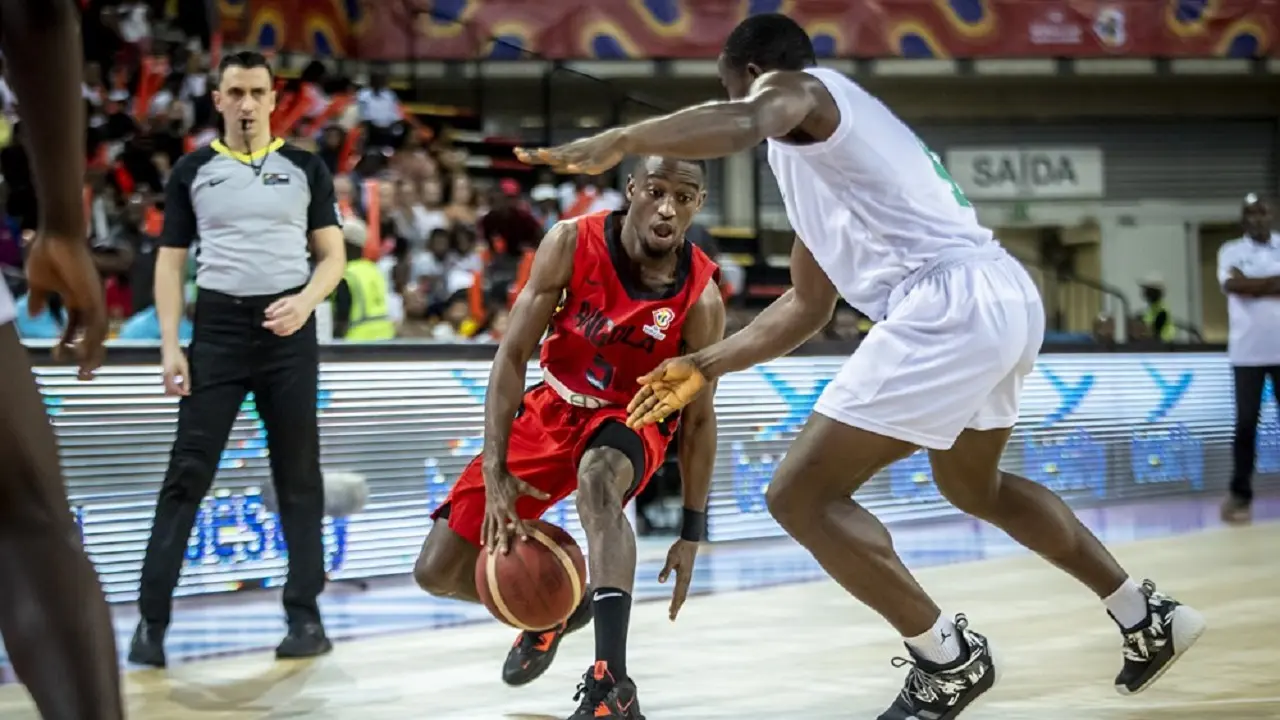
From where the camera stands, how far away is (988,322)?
4027 millimetres

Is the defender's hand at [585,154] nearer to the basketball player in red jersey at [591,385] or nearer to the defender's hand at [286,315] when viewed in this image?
the basketball player in red jersey at [591,385]

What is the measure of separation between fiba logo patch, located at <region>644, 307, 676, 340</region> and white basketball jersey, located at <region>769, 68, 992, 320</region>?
74cm

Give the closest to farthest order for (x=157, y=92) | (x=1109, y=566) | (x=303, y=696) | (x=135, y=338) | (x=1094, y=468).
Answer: (x=1109, y=566)
(x=303, y=696)
(x=135, y=338)
(x=1094, y=468)
(x=157, y=92)

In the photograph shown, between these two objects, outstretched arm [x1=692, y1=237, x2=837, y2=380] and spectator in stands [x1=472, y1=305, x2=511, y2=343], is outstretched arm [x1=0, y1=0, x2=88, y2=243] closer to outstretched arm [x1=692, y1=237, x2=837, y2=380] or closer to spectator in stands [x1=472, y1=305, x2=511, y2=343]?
outstretched arm [x1=692, y1=237, x2=837, y2=380]

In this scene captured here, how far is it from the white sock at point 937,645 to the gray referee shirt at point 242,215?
113 inches

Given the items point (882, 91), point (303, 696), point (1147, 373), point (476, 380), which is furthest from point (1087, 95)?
point (303, 696)

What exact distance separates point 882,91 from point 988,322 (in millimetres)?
18075

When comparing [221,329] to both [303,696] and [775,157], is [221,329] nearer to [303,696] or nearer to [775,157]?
[303,696]

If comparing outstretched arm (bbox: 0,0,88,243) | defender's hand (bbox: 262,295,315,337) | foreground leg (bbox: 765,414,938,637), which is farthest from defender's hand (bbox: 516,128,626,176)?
defender's hand (bbox: 262,295,315,337)

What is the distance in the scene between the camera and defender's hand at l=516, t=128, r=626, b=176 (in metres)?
3.01

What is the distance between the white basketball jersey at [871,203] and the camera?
13.0 feet

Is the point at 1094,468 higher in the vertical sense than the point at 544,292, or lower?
lower

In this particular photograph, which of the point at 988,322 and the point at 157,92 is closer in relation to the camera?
the point at 988,322

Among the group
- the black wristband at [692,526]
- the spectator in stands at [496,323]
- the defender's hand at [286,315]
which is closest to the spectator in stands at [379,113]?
the spectator in stands at [496,323]
